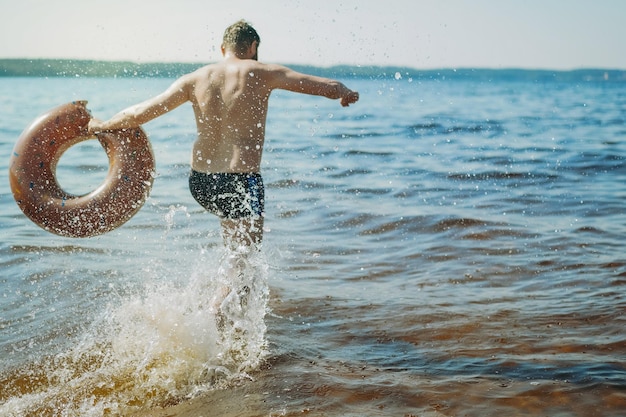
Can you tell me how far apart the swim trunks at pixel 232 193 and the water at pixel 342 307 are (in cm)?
30

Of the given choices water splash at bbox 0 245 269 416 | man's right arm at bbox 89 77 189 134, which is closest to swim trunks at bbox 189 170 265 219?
water splash at bbox 0 245 269 416

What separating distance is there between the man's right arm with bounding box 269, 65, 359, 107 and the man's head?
273 millimetres

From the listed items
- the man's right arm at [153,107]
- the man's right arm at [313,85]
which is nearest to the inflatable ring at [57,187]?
the man's right arm at [153,107]

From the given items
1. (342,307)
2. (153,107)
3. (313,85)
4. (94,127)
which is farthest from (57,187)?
(342,307)

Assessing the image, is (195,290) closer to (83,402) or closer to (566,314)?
(83,402)

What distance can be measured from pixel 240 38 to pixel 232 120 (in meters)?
0.53

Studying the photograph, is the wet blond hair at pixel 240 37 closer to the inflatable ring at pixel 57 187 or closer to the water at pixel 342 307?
the inflatable ring at pixel 57 187

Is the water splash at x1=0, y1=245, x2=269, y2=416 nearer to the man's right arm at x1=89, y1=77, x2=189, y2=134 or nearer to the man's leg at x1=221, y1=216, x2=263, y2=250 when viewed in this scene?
A: the man's leg at x1=221, y1=216, x2=263, y2=250

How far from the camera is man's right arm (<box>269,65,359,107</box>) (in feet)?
13.1

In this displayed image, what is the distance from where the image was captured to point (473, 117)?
2400 cm

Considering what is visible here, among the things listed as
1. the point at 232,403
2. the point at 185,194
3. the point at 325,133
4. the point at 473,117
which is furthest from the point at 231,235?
the point at 473,117

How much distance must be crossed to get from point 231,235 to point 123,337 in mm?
918

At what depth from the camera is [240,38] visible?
13.9 feet

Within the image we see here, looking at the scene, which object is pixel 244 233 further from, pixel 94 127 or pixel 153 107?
pixel 94 127
